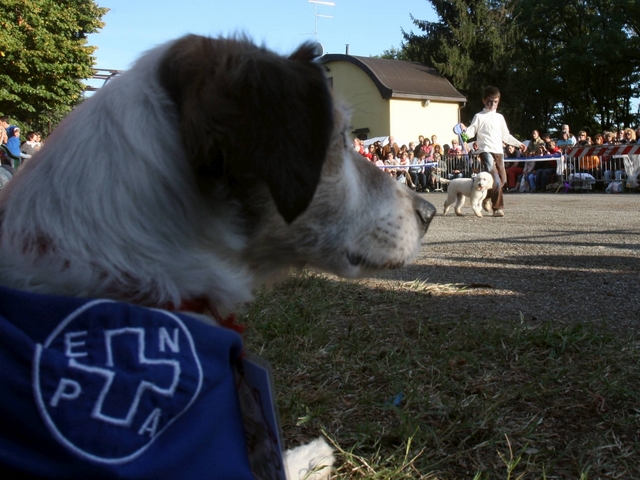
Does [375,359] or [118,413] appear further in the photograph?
[375,359]

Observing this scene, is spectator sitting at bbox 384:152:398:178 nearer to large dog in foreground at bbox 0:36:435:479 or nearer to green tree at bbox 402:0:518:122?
large dog in foreground at bbox 0:36:435:479

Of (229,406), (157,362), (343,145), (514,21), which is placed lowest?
(229,406)

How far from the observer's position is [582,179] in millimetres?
19531

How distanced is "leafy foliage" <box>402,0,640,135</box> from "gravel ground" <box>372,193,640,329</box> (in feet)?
114

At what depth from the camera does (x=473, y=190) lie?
12305 mm

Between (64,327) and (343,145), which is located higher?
(343,145)

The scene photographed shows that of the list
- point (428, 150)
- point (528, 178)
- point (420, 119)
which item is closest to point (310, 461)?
point (528, 178)

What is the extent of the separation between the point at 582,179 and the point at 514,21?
93.7 ft

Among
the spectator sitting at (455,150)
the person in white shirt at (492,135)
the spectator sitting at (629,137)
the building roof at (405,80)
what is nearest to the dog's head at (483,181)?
the person in white shirt at (492,135)

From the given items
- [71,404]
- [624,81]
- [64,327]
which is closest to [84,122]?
[64,327]

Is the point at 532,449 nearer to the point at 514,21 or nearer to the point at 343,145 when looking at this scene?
the point at 343,145

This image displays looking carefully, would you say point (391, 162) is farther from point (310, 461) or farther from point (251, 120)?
point (251, 120)

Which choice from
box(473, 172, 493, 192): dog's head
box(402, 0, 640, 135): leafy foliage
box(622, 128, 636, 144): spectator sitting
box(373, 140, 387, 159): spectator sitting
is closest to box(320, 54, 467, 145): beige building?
box(402, 0, 640, 135): leafy foliage

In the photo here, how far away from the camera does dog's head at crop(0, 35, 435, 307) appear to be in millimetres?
1392
